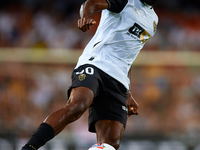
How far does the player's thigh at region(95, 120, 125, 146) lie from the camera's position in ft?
11.7

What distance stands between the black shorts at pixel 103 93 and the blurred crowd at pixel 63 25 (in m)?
5.77

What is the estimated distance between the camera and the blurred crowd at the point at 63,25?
31.0ft

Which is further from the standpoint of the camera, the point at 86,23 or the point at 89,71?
the point at 89,71

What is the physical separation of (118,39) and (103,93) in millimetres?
534

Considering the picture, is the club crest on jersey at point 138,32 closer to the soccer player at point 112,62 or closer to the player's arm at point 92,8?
the soccer player at point 112,62

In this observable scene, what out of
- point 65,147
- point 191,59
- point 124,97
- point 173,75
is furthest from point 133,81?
→ point 124,97

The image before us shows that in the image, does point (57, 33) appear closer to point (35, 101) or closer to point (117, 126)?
point (35, 101)

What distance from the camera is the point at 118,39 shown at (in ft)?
11.7

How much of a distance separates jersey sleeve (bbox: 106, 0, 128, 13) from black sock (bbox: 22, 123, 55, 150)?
1212mm

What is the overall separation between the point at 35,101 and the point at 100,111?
16.6 feet

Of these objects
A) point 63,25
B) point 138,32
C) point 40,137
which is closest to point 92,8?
point 138,32

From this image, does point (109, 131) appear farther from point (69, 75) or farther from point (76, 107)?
point (69, 75)

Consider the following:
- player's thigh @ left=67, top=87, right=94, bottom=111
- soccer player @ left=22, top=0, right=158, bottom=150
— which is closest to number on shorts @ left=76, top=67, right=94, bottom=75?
soccer player @ left=22, top=0, right=158, bottom=150

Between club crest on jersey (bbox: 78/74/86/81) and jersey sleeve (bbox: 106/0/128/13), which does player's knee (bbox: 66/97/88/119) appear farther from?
jersey sleeve (bbox: 106/0/128/13)
